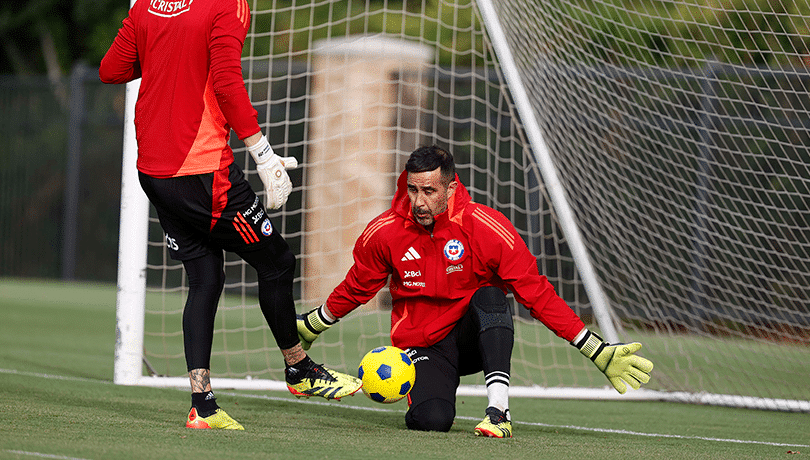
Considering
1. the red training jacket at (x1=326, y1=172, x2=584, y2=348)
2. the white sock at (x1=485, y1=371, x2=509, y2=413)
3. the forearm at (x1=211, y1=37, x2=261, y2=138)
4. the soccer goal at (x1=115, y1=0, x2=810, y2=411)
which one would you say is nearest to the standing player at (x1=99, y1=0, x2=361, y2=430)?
the forearm at (x1=211, y1=37, x2=261, y2=138)

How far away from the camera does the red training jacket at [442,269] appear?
413 cm

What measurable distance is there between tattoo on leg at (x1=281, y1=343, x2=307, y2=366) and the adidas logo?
59cm

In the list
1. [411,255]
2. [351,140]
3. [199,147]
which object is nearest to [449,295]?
[411,255]

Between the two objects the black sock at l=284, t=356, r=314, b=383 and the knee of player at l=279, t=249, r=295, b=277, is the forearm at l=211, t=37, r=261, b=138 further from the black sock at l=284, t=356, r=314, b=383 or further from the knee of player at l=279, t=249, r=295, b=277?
the black sock at l=284, t=356, r=314, b=383

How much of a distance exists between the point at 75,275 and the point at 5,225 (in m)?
1.32

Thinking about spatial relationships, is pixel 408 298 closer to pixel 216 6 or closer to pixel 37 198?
pixel 216 6

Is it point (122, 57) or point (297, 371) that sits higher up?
point (122, 57)

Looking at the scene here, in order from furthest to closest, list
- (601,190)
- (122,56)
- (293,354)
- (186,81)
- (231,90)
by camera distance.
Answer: (601,190) < (293,354) < (122,56) < (186,81) < (231,90)

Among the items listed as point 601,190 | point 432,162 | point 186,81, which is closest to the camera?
point 186,81

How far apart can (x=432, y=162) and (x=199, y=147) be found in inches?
37.2

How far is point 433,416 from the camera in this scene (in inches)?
163

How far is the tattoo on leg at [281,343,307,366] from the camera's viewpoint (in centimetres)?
422

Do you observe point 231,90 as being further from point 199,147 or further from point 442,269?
point 442,269

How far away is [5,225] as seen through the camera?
44.5ft
